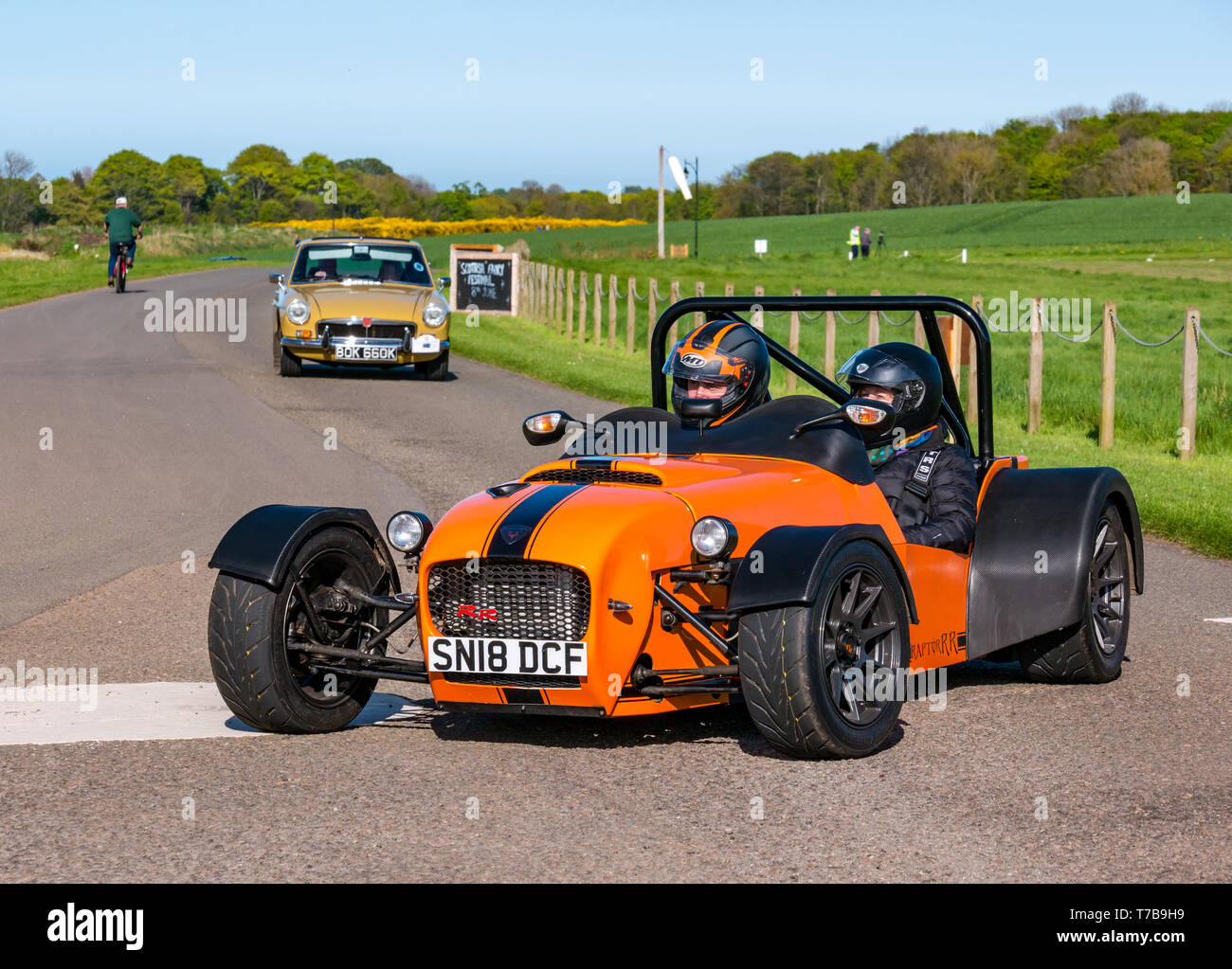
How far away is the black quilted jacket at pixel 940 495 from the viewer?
673 centimetres

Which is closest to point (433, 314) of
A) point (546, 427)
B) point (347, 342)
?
point (347, 342)

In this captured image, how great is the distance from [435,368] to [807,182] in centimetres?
13440

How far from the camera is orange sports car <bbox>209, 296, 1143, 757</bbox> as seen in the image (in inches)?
215

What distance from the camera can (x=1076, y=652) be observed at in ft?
22.9

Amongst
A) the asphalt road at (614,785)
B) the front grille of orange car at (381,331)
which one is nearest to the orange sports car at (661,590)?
the asphalt road at (614,785)

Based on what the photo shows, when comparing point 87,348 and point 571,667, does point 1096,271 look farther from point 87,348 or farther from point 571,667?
point 571,667

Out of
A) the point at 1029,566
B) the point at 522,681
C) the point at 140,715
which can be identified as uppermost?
the point at 1029,566

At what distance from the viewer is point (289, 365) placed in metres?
21.4

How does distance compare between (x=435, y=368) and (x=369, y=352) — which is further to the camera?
(x=435, y=368)

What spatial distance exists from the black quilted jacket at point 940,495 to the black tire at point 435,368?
14988mm

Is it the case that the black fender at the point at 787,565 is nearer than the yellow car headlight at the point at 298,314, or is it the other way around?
the black fender at the point at 787,565

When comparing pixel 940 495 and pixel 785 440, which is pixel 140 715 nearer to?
pixel 785 440

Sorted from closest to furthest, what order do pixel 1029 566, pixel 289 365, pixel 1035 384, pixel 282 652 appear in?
pixel 282 652
pixel 1029 566
pixel 1035 384
pixel 289 365

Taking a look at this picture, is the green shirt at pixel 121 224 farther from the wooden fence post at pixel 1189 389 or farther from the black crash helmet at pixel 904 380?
the black crash helmet at pixel 904 380
